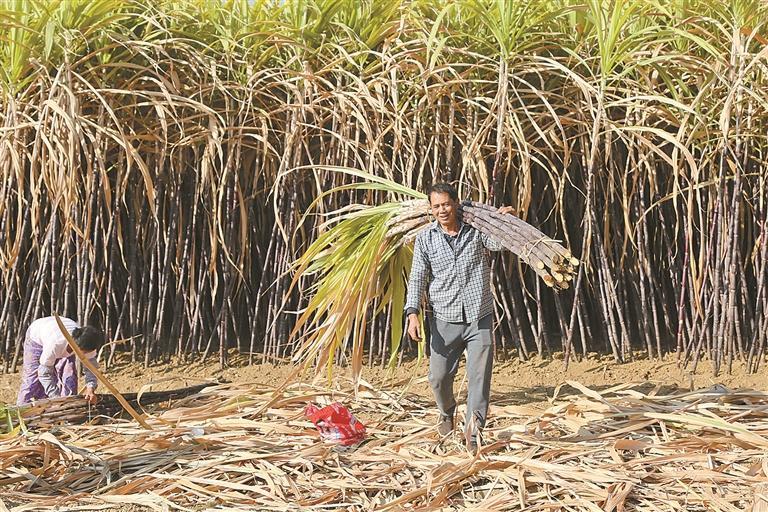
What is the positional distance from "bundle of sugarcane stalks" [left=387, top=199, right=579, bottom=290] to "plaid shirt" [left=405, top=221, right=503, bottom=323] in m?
0.05

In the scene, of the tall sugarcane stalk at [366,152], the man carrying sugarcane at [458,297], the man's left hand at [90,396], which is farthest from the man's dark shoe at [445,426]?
the man's left hand at [90,396]

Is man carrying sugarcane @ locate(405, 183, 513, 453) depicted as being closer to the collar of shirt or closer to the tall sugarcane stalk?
the collar of shirt

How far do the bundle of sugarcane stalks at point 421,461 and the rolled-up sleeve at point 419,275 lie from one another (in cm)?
62

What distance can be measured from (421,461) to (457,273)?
0.75 metres

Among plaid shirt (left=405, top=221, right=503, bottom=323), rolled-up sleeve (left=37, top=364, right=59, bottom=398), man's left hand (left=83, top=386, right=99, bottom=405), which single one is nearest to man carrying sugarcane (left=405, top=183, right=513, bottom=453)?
plaid shirt (left=405, top=221, right=503, bottom=323)

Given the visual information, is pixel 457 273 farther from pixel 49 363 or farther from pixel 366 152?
pixel 49 363

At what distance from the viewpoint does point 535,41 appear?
5.28m

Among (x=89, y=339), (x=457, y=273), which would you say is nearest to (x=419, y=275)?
(x=457, y=273)

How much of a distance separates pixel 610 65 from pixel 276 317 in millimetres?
2225

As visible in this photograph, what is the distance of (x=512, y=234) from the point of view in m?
3.88

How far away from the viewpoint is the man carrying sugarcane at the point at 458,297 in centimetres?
393

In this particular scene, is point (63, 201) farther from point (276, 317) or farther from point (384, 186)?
point (384, 186)

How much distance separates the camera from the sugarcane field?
168 inches

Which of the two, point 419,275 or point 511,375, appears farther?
point 511,375
